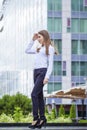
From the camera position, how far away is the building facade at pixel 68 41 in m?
70.9

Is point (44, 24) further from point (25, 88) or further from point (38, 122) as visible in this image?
point (38, 122)

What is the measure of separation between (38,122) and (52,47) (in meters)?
1.26

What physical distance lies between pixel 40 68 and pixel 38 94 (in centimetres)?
43

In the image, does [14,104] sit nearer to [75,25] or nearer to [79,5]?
[75,25]

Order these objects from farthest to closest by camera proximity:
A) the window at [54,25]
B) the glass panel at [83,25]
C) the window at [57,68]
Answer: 1. the glass panel at [83,25]
2. the window at [54,25]
3. the window at [57,68]

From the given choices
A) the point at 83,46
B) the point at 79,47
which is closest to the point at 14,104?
the point at 79,47

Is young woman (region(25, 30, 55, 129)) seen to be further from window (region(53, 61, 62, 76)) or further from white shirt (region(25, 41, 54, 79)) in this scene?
window (region(53, 61, 62, 76))

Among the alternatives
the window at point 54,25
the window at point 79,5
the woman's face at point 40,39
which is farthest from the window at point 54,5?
the woman's face at point 40,39

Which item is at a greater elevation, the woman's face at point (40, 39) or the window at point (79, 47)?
the woman's face at point (40, 39)

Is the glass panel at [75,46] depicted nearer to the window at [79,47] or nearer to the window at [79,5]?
the window at [79,47]

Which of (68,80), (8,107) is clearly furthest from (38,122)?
(68,80)

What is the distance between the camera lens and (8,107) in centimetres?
5828

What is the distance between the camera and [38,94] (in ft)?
31.6

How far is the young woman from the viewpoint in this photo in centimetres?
957
